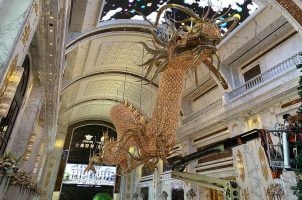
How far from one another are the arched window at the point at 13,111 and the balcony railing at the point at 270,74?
19.1 feet

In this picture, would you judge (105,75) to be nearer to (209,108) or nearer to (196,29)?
(209,108)

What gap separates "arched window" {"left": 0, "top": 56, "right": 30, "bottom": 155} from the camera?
189 inches

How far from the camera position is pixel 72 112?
1477cm

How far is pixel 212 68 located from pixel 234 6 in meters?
1.92

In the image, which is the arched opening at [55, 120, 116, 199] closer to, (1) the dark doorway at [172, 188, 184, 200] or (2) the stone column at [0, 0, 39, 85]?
(1) the dark doorway at [172, 188, 184, 200]

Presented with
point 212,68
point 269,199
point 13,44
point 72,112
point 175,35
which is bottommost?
point 269,199

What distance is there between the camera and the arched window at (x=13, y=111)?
4.80 meters

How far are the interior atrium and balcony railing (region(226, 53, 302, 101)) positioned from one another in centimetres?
3

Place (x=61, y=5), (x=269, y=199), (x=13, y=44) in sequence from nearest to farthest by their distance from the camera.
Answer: (x=13, y=44) < (x=61, y=5) < (x=269, y=199)

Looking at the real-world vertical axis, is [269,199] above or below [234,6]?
below

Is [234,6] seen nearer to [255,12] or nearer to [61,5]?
[255,12]

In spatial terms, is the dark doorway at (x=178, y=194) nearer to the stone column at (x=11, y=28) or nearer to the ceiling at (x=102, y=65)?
the ceiling at (x=102, y=65)

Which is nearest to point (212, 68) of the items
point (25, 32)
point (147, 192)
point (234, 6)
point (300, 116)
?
point (234, 6)

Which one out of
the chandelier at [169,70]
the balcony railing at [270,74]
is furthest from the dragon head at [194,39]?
the balcony railing at [270,74]
